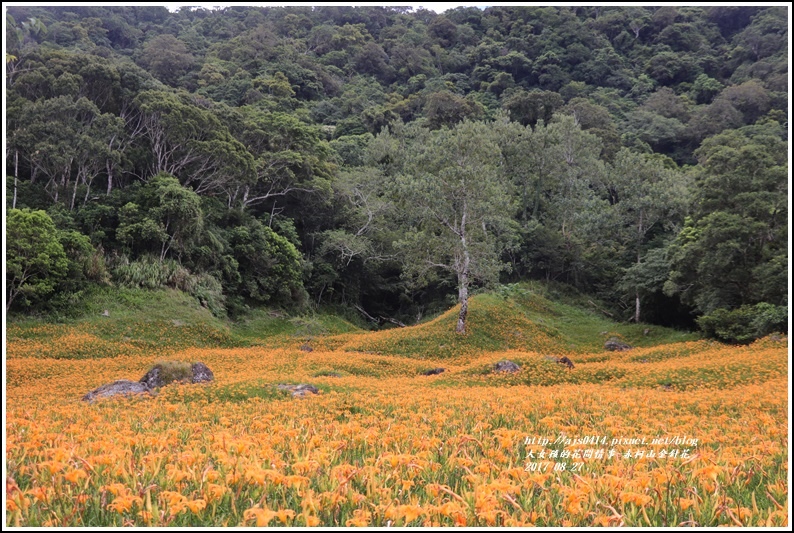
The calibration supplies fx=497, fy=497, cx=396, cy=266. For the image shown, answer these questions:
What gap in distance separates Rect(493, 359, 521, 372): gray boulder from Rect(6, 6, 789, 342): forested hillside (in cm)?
880

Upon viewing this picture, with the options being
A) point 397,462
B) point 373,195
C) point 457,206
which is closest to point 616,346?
point 457,206

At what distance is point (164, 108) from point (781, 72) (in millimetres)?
71747

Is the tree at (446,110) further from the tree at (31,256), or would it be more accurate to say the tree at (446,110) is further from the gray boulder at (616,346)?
the tree at (31,256)

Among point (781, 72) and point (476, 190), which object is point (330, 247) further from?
point (781, 72)

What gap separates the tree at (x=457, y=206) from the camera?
2333 cm

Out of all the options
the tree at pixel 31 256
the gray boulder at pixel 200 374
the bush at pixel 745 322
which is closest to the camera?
the gray boulder at pixel 200 374

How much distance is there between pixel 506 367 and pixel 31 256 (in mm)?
18357

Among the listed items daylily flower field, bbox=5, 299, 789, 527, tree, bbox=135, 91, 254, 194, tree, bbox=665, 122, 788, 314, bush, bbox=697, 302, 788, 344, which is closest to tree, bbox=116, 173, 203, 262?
tree, bbox=135, 91, 254, 194

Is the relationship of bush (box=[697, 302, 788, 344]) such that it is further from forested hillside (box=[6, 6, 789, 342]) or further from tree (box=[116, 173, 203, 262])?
tree (box=[116, 173, 203, 262])

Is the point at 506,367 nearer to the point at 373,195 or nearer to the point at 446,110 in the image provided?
the point at 373,195

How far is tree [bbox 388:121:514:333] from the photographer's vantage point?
23.3 m

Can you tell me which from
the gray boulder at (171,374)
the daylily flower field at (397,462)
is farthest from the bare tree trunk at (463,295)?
the gray boulder at (171,374)

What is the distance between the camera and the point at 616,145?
51.9 m

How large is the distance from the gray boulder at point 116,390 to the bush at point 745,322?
20579 millimetres
